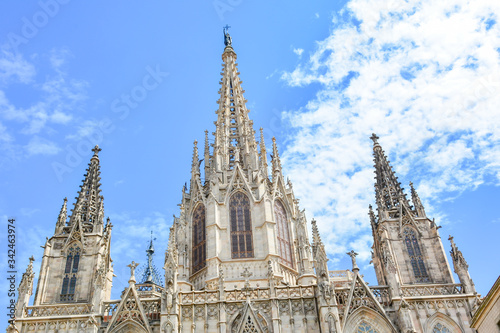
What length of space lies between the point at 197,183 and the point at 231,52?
2079 centimetres

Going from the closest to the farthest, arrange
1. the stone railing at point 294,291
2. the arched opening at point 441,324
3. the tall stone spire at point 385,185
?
the arched opening at point 441,324 < the stone railing at point 294,291 < the tall stone spire at point 385,185

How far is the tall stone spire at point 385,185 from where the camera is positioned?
41.0 meters

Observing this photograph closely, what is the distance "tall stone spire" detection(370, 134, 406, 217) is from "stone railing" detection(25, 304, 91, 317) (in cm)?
2262

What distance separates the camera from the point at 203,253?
129 feet

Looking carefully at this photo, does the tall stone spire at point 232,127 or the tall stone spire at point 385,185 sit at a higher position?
the tall stone spire at point 232,127

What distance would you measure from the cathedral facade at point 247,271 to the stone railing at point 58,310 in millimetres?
64

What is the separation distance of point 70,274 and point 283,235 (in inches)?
627

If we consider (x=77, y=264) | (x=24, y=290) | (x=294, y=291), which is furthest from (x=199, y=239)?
(x=24, y=290)

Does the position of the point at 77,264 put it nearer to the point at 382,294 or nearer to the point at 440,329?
the point at 382,294

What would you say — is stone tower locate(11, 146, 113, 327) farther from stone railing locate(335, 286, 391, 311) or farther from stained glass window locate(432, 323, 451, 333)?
stained glass window locate(432, 323, 451, 333)

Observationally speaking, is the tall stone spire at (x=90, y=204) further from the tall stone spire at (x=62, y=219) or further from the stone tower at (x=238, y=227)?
the stone tower at (x=238, y=227)

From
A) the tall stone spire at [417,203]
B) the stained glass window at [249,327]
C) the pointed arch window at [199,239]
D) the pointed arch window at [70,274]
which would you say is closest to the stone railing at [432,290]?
the tall stone spire at [417,203]

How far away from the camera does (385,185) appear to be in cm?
4278

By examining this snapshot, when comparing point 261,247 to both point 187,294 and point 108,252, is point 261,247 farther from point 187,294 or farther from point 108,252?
point 108,252
